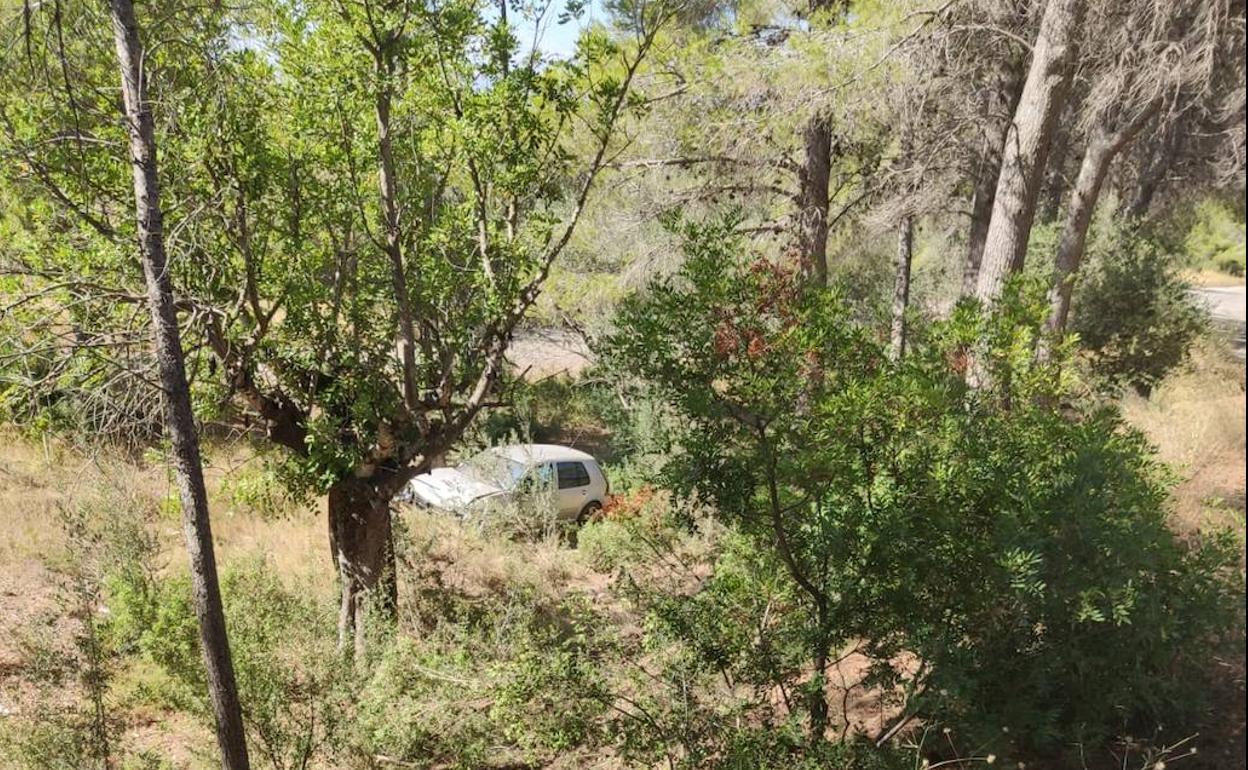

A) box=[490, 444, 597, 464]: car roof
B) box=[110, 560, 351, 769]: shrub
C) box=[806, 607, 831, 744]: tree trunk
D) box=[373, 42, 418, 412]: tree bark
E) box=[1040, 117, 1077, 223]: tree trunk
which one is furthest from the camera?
box=[1040, 117, 1077, 223]: tree trunk

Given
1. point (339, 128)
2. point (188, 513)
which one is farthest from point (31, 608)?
point (339, 128)

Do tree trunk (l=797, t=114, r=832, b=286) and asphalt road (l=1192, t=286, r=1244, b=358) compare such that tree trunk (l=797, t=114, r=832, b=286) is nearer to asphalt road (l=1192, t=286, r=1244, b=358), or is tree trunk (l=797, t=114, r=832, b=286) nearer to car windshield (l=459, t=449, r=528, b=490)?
car windshield (l=459, t=449, r=528, b=490)

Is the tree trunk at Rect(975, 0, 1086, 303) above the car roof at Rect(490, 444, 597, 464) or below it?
above

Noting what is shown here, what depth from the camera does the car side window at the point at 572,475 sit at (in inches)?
502

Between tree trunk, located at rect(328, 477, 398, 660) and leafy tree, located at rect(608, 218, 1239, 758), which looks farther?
tree trunk, located at rect(328, 477, 398, 660)

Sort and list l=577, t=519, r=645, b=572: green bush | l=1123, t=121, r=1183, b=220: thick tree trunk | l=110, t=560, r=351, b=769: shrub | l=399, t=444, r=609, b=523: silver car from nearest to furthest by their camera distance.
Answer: l=110, t=560, r=351, b=769: shrub → l=577, t=519, r=645, b=572: green bush → l=399, t=444, r=609, b=523: silver car → l=1123, t=121, r=1183, b=220: thick tree trunk

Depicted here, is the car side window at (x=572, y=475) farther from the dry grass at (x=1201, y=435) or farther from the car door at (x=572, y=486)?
the dry grass at (x=1201, y=435)

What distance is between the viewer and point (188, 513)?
4.55 meters

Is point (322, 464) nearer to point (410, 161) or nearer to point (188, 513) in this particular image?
point (188, 513)

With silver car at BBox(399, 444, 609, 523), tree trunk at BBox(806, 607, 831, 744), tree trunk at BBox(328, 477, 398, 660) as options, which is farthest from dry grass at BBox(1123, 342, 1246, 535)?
silver car at BBox(399, 444, 609, 523)

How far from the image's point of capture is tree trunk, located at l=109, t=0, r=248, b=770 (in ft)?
13.8

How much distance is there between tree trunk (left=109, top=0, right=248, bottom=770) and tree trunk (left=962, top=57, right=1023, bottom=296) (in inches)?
407

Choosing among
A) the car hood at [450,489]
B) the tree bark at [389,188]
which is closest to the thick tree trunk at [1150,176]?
the car hood at [450,489]

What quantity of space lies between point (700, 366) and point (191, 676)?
16.0ft
